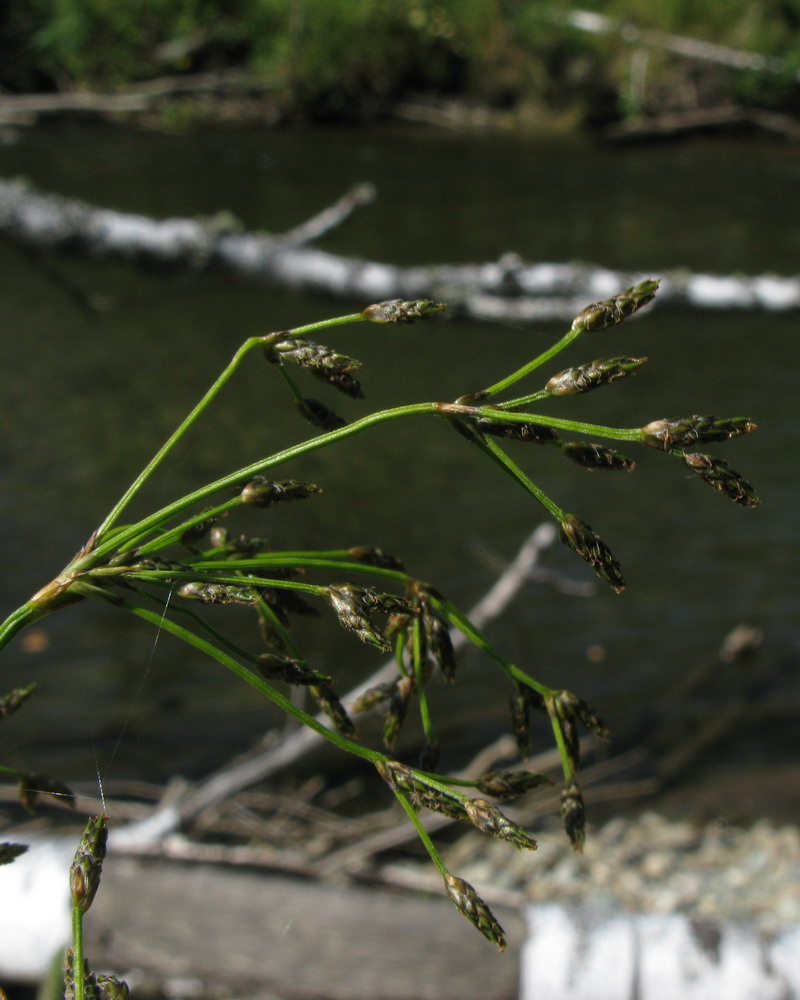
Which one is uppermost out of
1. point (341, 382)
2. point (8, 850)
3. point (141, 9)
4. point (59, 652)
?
point (341, 382)

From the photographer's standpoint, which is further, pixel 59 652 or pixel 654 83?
pixel 654 83

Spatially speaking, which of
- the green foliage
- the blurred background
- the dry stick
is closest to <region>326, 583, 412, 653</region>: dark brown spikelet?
the blurred background

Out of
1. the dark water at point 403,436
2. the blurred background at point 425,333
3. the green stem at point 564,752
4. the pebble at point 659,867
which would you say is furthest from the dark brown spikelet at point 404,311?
the pebble at point 659,867

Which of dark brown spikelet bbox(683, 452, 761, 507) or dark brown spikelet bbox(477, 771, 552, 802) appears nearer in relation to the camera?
dark brown spikelet bbox(683, 452, 761, 507)

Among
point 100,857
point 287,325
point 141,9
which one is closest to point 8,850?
point 100,857

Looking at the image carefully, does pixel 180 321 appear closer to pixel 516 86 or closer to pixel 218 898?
pixel 218 898

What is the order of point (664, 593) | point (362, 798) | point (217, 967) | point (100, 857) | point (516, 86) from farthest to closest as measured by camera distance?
point (516, 86) < point (664, 593) < point (362, 798) < point (217, 967) < point (100, 857)

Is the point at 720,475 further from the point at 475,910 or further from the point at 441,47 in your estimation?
the point at 441,47

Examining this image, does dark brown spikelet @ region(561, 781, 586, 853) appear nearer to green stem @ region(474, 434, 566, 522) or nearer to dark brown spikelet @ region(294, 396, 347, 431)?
green stem @ region(474, 434, 566, 522)
